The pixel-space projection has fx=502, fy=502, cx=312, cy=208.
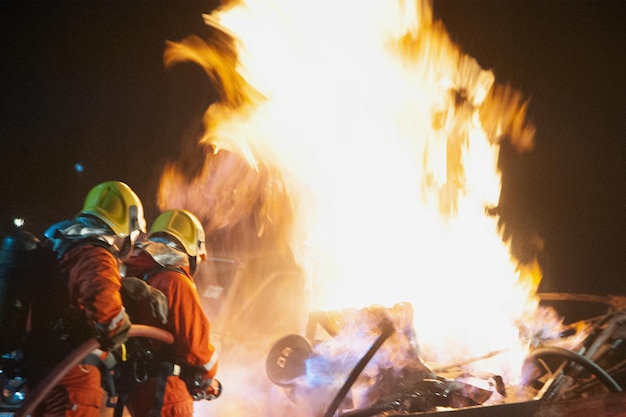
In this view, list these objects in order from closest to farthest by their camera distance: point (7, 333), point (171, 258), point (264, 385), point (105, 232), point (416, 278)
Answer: point (7, 333) < point (105, 232) < point (171, 258) < point (264, 385) < point (416, 278)

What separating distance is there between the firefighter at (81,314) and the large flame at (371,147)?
3054 mm

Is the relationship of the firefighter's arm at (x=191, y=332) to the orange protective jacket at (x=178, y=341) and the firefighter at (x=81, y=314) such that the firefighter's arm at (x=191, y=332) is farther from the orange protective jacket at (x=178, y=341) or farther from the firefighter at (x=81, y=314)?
the firefighter at (x=81, y=314)

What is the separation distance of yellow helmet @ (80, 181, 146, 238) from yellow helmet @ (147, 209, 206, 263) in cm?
34

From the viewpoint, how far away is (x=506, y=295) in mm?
7234

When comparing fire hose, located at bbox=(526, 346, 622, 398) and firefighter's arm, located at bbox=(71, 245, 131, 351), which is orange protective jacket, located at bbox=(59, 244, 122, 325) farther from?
fire hose, located at bbox=(526, 346, 622, 398)

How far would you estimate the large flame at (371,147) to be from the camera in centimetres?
699

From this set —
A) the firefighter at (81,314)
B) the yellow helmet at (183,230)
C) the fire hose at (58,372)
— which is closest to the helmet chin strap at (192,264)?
the yellow helmet at (183,230)

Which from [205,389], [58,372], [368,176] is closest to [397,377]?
[205,389]

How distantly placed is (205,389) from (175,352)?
42 cm

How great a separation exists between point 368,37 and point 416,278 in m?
3.55

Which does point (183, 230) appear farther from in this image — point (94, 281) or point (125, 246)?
point (94, 281)

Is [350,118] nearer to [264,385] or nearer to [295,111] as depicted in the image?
[295,111]

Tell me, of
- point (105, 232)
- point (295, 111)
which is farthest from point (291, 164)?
point (105, 232)

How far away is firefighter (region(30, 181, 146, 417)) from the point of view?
3277 millimetres
